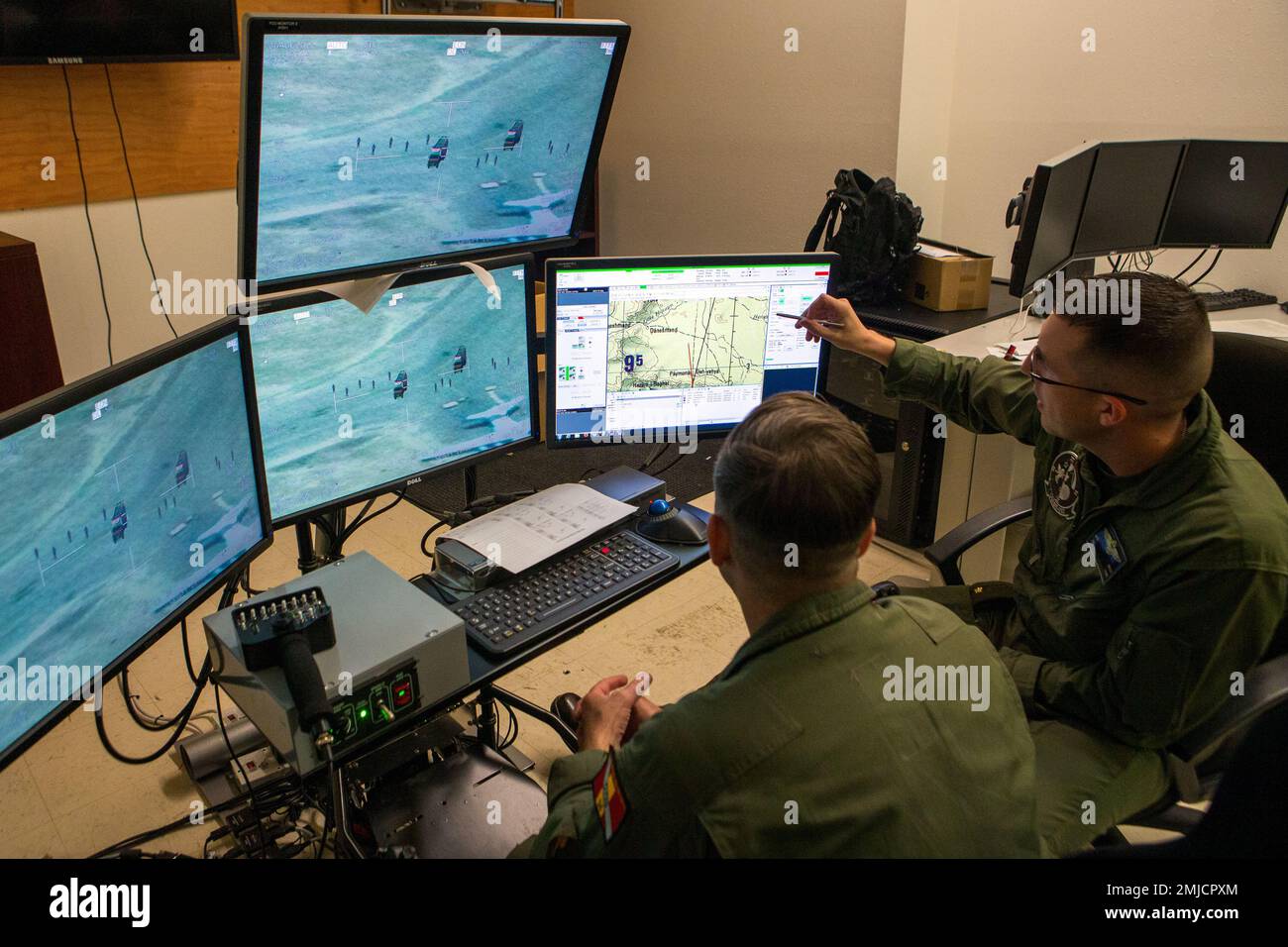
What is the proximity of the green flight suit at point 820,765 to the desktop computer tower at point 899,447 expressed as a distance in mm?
1972

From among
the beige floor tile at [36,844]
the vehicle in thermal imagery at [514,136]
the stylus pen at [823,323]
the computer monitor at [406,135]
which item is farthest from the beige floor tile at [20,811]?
the stylus pen at [823,323]

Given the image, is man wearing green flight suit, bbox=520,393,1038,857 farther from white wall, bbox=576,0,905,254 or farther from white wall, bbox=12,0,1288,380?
white wall, bbox=576,0,905,254

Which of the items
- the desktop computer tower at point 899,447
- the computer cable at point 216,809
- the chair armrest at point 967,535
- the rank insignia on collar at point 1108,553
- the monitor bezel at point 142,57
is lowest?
the computer cable at point 216,809

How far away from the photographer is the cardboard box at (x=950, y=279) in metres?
3.14

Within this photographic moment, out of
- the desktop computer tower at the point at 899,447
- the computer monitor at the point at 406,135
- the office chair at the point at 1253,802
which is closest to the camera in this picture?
the office chair at the point at 1253,802

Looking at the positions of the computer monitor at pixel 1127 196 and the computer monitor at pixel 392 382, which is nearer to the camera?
the computer monitor at pixel 392 382

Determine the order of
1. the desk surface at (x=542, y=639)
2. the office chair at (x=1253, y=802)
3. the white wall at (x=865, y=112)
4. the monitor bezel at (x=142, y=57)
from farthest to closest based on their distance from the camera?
Answer: the white wall at (x=865, y=112)
the monitor bezel at (x=142, y=57)
the desk surface at (x=542, y=639)
the office chair at (x=1253, y=802)

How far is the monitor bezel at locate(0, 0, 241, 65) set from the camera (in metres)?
2.98

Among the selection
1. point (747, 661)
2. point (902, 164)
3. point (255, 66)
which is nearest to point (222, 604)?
point (255, 66)

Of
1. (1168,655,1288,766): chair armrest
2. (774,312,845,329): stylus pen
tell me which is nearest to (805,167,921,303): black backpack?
(774,312,845,329): stylus pen

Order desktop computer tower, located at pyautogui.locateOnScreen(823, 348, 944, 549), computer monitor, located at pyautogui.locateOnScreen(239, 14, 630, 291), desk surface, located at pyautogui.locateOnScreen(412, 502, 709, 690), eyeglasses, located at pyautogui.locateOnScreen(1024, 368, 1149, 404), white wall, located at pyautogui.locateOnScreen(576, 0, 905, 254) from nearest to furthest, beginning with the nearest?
computer monitor, located at pyautogui.locateOnScreen(239, 14, 630, 291) < desk surface, located at pyautogui.locateOnScreen(412, 502, 709, 690) < eyeglasses, located at pyautogui.locateOnScreen(1024, 368, 1149, 404) < desktop computer tower, located at pyautogui.locateOnScreen(823, 348, 944, 549) < white wall, located at pyautogui.locateOnScreen(576, 0, 905, 254)

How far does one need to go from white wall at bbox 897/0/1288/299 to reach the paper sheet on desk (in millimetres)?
2519

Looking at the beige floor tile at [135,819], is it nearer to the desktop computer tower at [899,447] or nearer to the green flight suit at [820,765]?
the green flight suit at [820,765]

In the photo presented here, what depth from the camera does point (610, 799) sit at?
1.09 m
